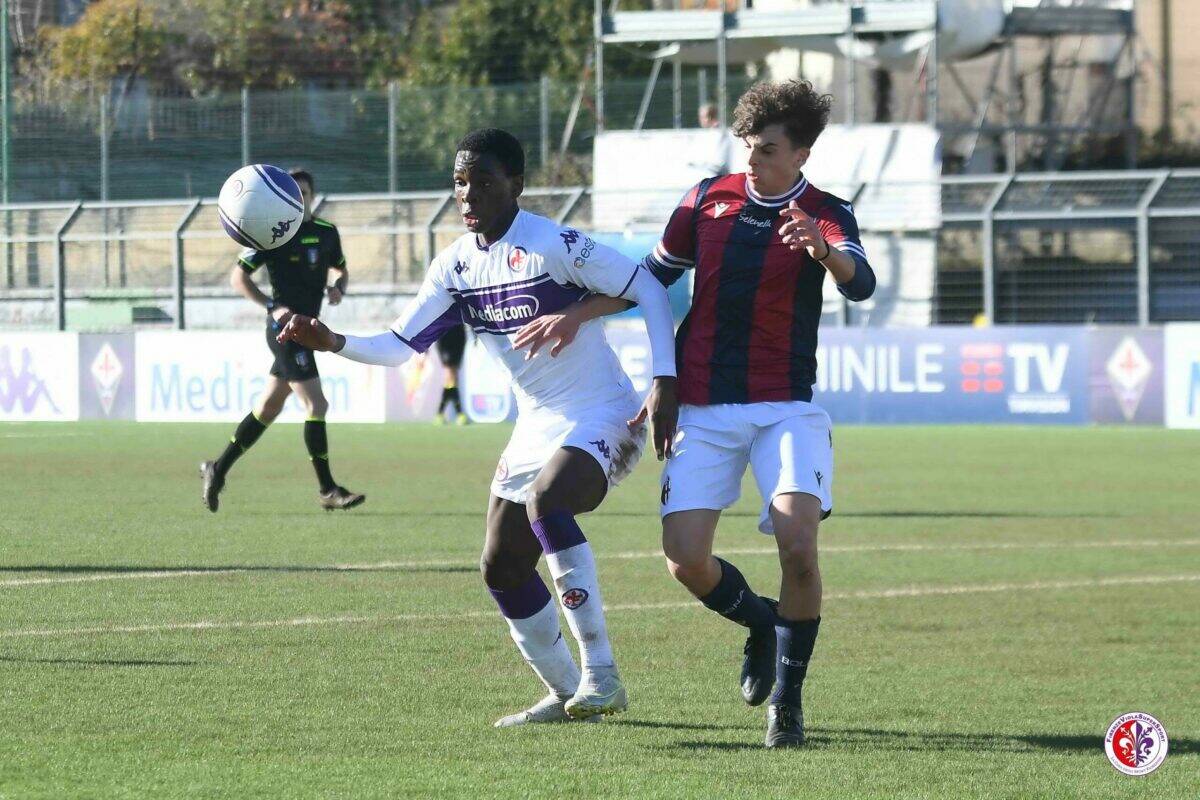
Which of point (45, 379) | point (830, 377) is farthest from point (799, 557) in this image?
point (45, 379)

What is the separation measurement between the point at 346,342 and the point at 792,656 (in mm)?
1742

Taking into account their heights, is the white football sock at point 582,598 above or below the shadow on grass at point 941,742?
above

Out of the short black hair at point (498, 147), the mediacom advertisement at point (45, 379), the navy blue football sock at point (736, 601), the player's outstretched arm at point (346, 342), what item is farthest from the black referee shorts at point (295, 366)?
the mediacom advertisement at point (45, 379)

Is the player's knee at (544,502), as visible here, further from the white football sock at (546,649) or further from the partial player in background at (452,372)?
the partial player in background at (452,372)

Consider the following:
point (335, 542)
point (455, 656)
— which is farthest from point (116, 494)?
point (455, 656)

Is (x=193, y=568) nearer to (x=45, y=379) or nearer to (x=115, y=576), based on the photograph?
(x=115, y=576)

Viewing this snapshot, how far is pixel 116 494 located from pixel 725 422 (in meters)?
8.96

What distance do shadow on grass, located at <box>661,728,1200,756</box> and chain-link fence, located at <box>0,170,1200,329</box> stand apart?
17.6 m

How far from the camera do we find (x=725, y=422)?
6.35m

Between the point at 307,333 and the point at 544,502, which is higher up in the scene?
the point at 307,333

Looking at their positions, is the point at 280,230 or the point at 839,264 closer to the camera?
the point at 839,264

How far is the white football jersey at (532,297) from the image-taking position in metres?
6.53

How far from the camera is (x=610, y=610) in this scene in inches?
352

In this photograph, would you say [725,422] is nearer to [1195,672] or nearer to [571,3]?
[1195,672]
